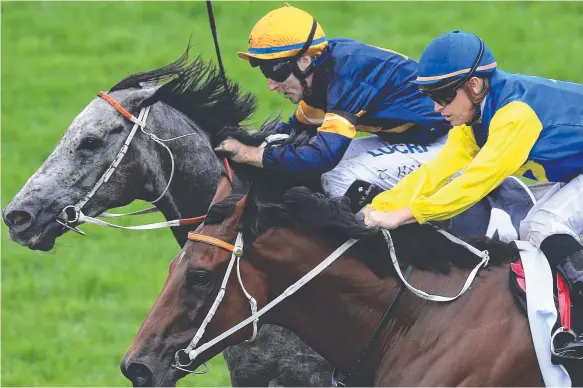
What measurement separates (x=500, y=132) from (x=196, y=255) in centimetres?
132

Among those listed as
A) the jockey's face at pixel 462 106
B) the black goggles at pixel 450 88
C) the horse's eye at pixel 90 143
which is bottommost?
the horse's eye at pixel 90 143

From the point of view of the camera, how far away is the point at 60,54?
1723 centimetres

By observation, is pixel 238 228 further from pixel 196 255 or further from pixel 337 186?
pixel 337 186

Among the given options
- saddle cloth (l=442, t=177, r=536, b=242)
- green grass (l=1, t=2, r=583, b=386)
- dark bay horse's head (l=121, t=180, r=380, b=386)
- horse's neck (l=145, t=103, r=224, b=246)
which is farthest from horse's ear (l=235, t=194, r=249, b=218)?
green grass (l=1, t=2, r=583, b=386)

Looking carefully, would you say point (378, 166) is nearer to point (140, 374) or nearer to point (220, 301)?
point (220, 301)

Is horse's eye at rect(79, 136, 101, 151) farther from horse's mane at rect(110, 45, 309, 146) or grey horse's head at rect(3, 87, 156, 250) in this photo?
horse's mane at rect(110, 45, 309, 146)

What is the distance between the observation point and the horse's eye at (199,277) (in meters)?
5.86

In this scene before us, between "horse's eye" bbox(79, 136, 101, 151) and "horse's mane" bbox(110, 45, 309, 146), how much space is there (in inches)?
13.0

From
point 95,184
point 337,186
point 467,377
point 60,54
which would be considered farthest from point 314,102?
point 60,54

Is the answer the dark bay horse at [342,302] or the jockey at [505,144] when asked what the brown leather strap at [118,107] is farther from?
the jockey at [505,144]

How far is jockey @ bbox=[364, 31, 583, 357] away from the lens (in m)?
5.86

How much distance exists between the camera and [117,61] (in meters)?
16.7

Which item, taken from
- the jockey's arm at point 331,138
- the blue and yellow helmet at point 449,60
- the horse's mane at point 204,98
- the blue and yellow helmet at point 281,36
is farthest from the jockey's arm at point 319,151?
the blue and yellow helmet at point 449,60

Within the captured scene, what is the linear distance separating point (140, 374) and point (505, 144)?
1.73m
